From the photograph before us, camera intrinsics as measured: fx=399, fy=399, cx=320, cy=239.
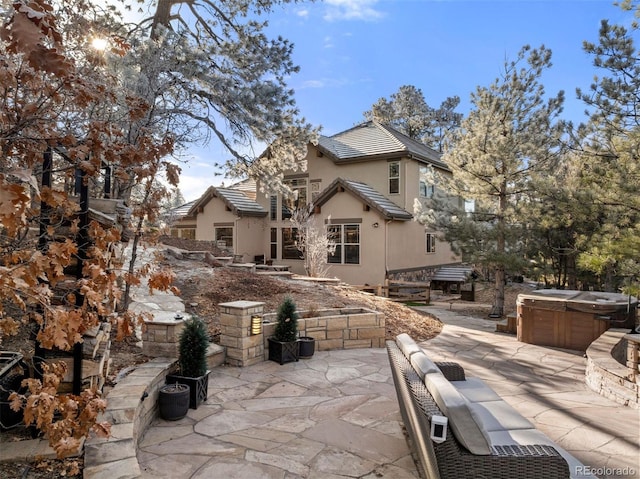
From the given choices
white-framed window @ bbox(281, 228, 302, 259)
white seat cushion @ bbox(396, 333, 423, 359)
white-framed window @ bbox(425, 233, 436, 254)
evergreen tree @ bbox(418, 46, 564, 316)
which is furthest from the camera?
white-framed window @ bbox(425, 233, 436, 254)

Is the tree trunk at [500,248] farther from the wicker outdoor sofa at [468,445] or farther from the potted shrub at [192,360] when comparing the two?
the potted shrub at [192,360]

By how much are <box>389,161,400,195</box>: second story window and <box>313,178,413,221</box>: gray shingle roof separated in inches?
19.1

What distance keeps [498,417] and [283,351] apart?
11.7 ft

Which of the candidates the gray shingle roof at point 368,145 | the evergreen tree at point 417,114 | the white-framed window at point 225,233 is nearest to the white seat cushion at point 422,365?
the gray shingle roof at point 368,145

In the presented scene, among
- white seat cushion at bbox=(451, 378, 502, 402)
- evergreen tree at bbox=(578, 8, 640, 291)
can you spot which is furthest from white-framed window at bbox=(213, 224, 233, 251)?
white seat cushion at bbox=(451, 378, 502, 402)

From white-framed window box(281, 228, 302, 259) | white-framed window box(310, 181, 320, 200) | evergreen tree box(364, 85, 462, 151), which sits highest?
evergreen tree box(364, 85, 462, 151)

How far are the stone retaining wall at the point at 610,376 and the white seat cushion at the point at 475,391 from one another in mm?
2153

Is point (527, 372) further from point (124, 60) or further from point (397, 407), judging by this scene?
point (124, 60)

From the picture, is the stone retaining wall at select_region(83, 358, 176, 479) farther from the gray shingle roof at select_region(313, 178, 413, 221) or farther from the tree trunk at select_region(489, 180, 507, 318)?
the gray shingle roof at select_region(313, 178, 413, 221)

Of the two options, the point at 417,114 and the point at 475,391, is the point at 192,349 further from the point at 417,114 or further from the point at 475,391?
the point at 417,114

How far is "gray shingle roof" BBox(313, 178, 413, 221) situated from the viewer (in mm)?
15875

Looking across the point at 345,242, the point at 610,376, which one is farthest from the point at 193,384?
the point at 345,242

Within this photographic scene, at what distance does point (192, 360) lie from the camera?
179 inches

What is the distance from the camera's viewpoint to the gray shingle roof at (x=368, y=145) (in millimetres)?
17609
